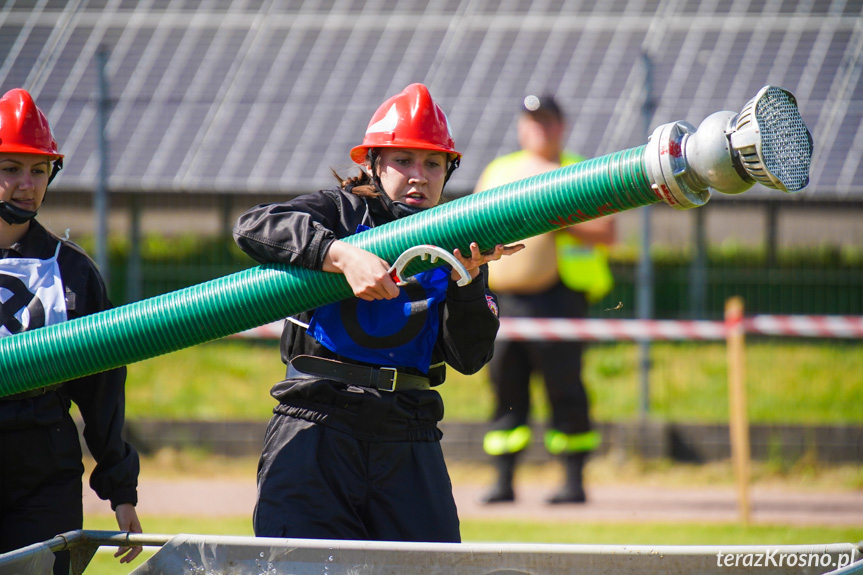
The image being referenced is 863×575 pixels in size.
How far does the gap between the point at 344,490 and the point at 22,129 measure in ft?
4.76

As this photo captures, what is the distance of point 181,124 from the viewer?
9.37 metres

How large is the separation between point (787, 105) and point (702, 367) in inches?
250

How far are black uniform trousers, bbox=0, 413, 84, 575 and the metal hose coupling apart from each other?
6.18 ft

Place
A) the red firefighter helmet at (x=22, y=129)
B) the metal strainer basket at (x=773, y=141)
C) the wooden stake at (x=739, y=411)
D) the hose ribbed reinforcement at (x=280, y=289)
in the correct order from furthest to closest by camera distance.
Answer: the wooden stake at (x=739, y=411) < the red firefighter helmet at (x=22, y=129) < the hose ribbed reinforcement at (x=280, y=289) < the metal strainer basket at (x=773, y=141)

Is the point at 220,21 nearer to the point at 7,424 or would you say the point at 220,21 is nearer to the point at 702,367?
the point at 702,367

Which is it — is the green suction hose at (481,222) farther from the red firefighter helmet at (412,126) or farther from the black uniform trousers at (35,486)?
the red firefighter helmet at (412,126)

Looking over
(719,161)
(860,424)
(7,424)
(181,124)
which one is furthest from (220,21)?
(719,161)

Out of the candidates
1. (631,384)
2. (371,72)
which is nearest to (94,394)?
(631,384)

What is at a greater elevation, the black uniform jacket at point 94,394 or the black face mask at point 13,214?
the black face mask at point 13,214

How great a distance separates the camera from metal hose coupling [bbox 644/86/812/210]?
249 centimetres

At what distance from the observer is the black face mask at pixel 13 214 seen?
10.3 ft

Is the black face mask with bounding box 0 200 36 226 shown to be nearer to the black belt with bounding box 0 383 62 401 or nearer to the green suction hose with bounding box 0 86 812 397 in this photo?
the green suction hose with bounding box 0 86 812 397

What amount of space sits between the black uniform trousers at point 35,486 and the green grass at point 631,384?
500cm

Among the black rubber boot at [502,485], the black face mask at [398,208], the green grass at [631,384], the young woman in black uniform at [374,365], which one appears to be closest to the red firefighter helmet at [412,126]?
the young woman in black uniform at [374,365]
